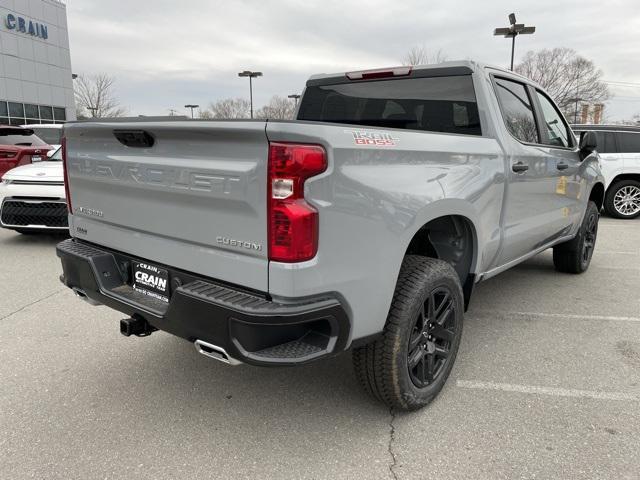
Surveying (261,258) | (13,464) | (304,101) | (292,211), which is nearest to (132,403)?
(13,464)

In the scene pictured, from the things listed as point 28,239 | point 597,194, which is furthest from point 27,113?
point 597,194

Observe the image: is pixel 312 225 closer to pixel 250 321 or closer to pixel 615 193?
pixel 250 321

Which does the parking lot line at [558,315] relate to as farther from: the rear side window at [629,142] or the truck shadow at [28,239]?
the rear side window at [629,142]

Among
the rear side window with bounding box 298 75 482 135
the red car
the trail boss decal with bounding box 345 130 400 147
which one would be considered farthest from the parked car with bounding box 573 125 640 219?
the red car

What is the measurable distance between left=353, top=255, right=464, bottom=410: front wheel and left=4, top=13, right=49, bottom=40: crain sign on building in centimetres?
3691

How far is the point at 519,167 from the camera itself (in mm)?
3404

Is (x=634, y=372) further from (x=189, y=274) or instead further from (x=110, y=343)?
(x=110, y=343)

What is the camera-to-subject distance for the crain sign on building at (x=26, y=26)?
3106cm

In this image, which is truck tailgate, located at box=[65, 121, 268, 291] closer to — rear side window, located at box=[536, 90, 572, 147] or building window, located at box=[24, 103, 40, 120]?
rear side window, located at box=[536, 90, 572, 147]

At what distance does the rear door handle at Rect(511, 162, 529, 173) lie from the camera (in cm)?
335

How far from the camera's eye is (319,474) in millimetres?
2236

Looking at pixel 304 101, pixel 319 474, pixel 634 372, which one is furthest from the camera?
pixel 304 101

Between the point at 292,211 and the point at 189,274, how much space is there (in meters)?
0.69

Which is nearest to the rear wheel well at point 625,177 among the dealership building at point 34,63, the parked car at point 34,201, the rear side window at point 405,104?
the rear side window at point 405,104
